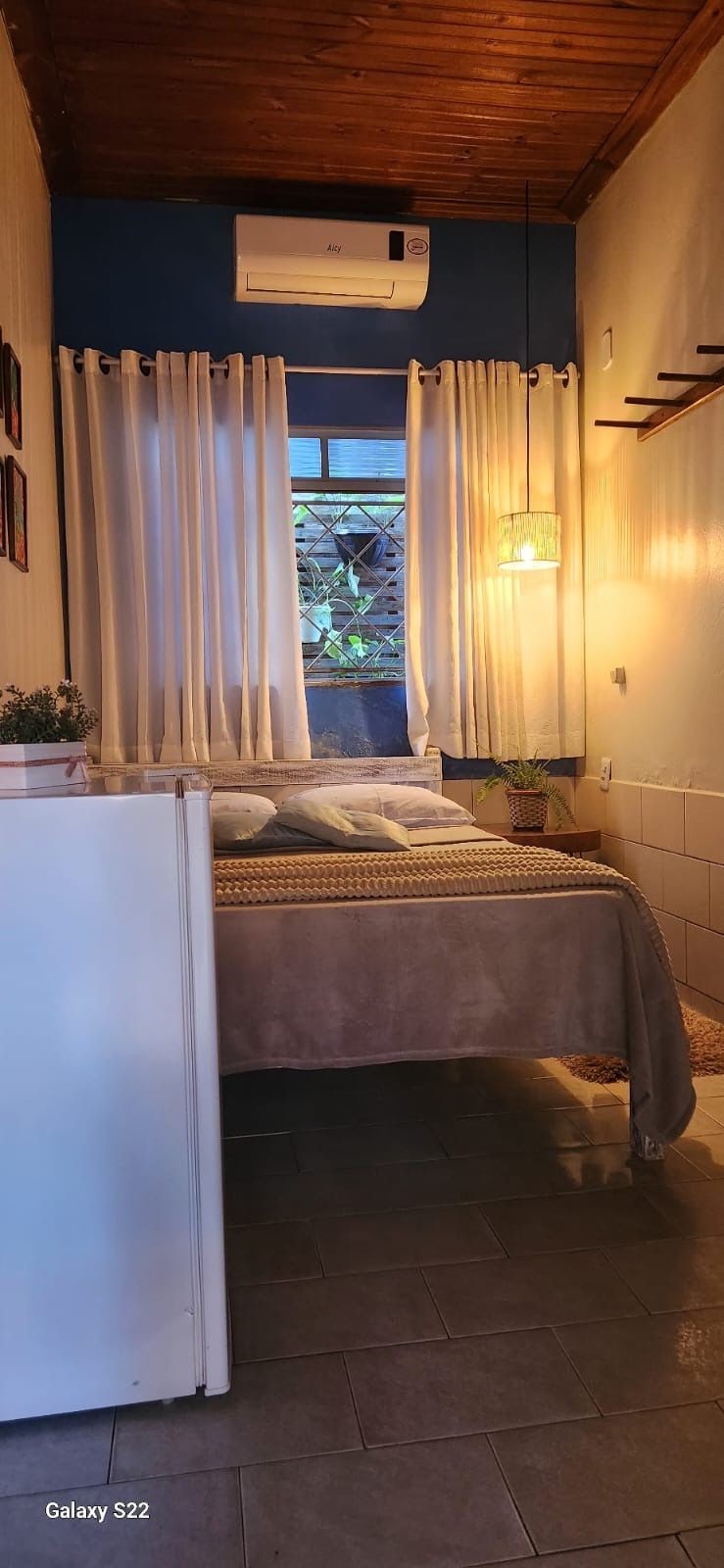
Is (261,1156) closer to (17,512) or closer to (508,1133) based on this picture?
(508,1133)

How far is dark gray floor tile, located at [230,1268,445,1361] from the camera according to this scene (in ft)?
5.18

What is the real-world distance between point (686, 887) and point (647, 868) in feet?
0.99

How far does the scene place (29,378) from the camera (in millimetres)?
3352

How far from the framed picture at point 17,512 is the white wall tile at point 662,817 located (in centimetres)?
219

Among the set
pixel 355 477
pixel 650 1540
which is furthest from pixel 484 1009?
pixel 355 477

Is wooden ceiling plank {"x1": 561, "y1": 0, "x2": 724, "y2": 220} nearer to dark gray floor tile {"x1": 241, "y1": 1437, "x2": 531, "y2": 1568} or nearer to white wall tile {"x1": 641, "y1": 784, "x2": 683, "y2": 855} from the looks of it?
white wall tile {"x1": 641, "y1": 784, "x2": 683, "y2": 855}

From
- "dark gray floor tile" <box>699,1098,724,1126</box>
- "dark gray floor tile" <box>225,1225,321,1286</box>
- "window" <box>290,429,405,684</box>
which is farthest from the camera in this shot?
"window" <box>290,429,405,684</box>

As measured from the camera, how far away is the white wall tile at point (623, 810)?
3752 millimetres

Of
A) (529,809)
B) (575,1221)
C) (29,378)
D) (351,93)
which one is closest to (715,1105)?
(575,1221)

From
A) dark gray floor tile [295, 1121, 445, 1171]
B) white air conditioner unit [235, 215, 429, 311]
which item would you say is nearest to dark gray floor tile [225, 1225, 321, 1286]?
dark gray floor tile [295, 1121, 445, 1171]

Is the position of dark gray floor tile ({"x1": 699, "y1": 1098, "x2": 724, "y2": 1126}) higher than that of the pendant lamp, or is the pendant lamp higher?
the pendant lamp

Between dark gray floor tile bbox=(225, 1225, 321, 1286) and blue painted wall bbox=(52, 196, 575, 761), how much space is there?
2467mm

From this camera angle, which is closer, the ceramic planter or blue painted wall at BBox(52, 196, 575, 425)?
the ceramic planter

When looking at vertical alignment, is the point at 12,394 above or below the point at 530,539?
above
